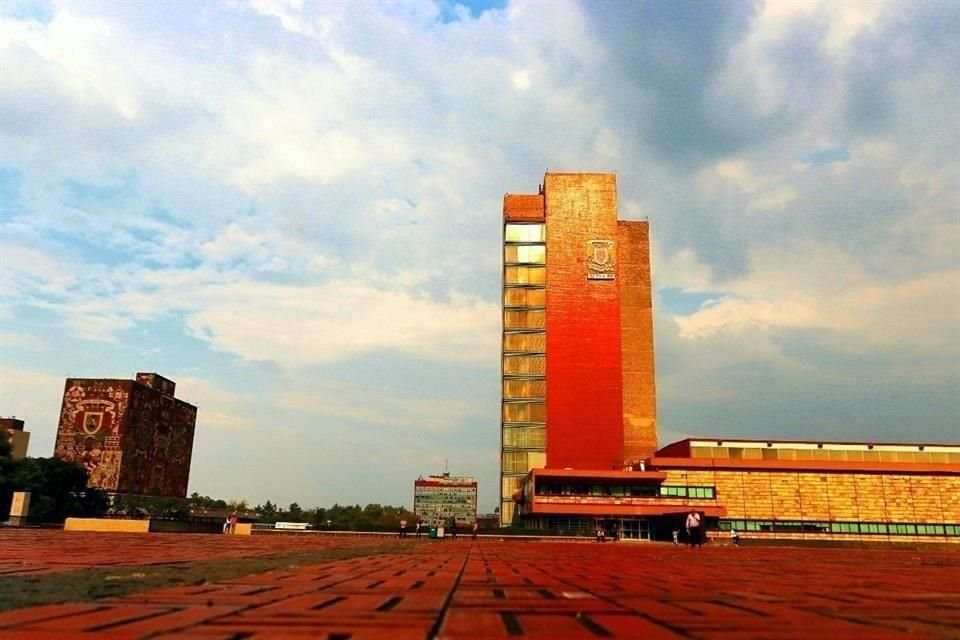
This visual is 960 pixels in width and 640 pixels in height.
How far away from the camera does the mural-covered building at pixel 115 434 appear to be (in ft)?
261

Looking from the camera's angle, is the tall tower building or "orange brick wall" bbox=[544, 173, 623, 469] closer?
"orange brick wall" bbox=[544, 173, 623, 469]

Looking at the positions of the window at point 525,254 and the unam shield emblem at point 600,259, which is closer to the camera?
the unam shield emblem at point 600,259

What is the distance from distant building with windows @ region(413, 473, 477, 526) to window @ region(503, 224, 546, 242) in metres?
67.6

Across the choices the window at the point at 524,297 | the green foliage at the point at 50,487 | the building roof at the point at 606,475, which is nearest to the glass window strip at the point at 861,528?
the building roof at the point at 606,475

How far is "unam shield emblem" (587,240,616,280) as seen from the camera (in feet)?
277

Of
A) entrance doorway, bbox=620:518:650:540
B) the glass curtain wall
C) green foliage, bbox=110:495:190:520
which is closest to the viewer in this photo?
entrance doorway, bbox=620:518:650:540

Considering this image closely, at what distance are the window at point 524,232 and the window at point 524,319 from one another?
9.96m

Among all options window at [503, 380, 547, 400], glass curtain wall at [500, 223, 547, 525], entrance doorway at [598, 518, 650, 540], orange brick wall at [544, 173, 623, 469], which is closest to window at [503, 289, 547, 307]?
glass curtain wall at [500, 223, 547, 525]

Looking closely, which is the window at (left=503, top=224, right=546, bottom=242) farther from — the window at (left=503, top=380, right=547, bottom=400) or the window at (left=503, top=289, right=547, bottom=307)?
the window at (left=503, top=380, right=547, bottom=400)

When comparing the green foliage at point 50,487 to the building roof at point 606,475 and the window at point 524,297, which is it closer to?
the building roof at point 606,475

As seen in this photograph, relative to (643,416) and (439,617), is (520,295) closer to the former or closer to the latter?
(643,416)

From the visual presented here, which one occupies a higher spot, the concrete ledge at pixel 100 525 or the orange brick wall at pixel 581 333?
the orange brick wall at pixel 581 333

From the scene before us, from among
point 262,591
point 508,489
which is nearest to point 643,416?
point 508,489

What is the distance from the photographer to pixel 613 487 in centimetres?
6419
